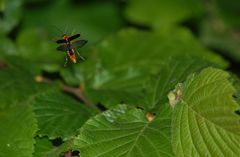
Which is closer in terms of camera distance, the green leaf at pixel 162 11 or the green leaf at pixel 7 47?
the green leaf at pixel 7 47

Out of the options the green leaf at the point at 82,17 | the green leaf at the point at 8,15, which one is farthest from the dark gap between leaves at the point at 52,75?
the green leaf at the point at 82,17

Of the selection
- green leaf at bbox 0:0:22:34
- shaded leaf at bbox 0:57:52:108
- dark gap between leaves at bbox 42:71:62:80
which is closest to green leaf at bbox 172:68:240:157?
shaded leaf at bbox 0:57:52:108

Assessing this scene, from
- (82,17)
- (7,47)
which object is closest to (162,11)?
(82,17)

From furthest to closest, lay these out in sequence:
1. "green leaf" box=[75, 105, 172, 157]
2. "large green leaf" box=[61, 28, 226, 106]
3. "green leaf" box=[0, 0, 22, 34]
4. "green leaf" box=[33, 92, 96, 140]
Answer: "green leaf" box=[0, 0, 22, 34] → "large green leaf" box=[61, 28, 226, 106] → "green leaf" box=[33, 92, 96, 140] → "green leaf" box=[75, 105, 172, 157]

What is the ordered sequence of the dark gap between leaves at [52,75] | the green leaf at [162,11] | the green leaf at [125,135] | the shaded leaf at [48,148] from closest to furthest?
the green leaf at [125,135] → the shaded leaf at [48,148] → the dark gap between leaves at [52,75] → the green leaf at [162,11]

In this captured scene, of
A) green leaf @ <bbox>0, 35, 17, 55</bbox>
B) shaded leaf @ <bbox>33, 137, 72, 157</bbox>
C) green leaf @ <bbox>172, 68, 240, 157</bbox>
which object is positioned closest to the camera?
green leaf @ <bbox>172, 68, 240, 157</bbox>

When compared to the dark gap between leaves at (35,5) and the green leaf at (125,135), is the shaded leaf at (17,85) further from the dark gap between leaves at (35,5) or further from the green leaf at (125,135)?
the dark gap between leaves at (35,5)

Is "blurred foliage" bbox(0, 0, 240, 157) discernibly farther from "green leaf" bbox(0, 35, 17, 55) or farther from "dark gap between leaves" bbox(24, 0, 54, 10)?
"dark gap between leaves" bbox(24, 0, 54, 10)
